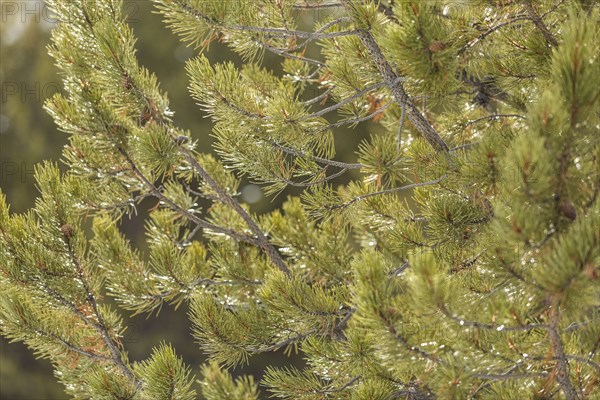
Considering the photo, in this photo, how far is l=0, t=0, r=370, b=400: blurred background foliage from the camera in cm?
455

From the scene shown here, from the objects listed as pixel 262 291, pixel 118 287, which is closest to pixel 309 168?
pixel 262 291

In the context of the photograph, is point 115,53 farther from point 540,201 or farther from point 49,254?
point 540,201

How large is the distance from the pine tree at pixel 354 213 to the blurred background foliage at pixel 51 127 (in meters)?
2.83

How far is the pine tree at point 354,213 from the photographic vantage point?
3.01 feet

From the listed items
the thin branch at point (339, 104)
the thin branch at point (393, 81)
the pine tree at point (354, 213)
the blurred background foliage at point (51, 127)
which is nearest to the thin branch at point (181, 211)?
the pine tree at point (354, 213)

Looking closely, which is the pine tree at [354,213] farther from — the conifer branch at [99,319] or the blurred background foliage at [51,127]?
the blurred background foliage at [51,127]

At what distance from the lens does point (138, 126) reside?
1.58 meters

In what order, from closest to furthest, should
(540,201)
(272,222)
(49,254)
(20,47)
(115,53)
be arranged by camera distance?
(540,201) → (115,53) → (49,254) → (272,222) → (20,47)

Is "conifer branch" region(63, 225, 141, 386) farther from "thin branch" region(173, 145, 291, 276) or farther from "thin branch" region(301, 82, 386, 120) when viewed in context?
"thin branch" region(301, 82, 386, 120)

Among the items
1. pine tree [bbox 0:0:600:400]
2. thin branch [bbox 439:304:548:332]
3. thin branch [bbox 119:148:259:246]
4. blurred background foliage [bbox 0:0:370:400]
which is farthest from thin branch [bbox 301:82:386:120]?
blurred background foliage [bbox 0:0:370:400]

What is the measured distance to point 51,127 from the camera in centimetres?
489

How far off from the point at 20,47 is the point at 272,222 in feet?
13.1

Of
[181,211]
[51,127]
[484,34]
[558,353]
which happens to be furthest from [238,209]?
[51,127]

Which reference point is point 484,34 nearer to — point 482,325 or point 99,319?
point 482,325
